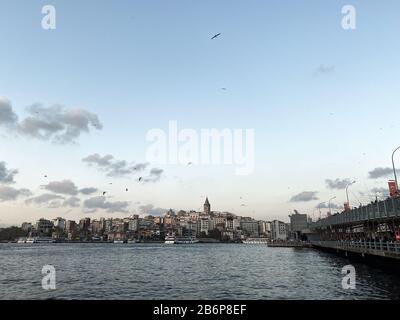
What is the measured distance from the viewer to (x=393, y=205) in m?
44.7

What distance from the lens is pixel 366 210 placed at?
192ft

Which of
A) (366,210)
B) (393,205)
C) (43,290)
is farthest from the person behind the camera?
(366,210)

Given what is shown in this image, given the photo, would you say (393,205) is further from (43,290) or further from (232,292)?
(43,290)

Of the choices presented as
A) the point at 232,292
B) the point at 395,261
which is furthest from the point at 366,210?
the point at 232,292
